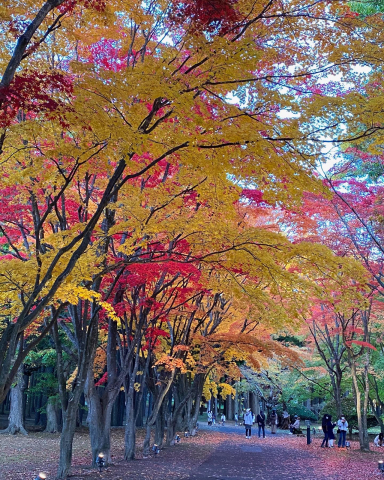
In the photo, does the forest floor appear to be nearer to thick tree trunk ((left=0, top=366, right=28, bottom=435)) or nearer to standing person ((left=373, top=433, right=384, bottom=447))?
standing person ((left=373, top=433, right=384, bottom=447))

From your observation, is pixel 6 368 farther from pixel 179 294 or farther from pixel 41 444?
pixel 41 444

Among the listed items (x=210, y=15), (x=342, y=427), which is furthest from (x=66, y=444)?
(x=342, y=427)

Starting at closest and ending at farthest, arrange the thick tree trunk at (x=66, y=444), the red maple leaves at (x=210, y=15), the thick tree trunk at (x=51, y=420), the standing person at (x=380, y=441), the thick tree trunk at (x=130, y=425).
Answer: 1. the red maple leaves at (x=210, y=15)
2. the thick tree trunk at (x=66, y=444)
3. the thick tree trunk at (x=130, y=425)
4. the standing person at (x=380, y=441)
5. the thick tree trunk at (x=51, y=420)

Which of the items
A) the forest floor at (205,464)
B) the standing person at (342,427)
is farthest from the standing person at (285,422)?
the forest floor at (205,464)

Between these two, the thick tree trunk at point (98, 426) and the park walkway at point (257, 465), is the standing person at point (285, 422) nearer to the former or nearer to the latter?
the park walkway at point (257, 465)

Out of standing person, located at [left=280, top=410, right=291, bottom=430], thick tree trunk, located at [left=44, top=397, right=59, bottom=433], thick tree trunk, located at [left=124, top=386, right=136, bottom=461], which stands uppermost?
thick tree trunk, located at [left=124, top=386, right=136, bottom=461]

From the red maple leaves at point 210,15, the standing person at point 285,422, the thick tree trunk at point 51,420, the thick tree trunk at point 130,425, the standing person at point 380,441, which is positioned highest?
the red maple leaves at point 210,15

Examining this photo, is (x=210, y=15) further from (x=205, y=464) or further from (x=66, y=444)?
(x=205, y=464)

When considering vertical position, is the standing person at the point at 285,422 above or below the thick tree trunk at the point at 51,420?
below

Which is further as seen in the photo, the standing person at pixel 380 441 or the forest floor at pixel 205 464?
the standing person at pixel 380 441

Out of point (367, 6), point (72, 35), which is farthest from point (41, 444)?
point (367, 6)

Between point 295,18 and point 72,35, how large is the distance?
3.85 meters

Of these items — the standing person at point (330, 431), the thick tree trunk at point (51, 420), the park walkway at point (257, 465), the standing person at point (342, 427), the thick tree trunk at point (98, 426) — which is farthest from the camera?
the thick tree trunk at point (51, 420)

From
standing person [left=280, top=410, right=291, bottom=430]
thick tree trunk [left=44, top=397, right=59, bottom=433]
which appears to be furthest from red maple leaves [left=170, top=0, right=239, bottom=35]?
standing person [left=280, top=410, right=291, bottom=430]
